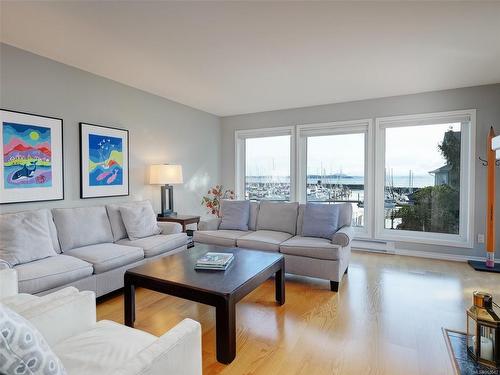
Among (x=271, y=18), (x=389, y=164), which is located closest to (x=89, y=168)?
(x=271, y=18)

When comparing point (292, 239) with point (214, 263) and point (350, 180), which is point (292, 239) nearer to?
point (214, 263)

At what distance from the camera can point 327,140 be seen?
4.88m

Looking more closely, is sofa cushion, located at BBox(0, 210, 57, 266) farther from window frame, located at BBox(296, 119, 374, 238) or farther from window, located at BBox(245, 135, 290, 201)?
window frame, located at BBox(296, 119, 374, 238)

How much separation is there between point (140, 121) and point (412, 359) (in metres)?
3.91

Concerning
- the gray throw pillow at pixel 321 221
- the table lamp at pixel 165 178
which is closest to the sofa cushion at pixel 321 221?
the gray throw pillow at pixel 321 221

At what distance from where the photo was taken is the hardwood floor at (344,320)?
5.82 feet

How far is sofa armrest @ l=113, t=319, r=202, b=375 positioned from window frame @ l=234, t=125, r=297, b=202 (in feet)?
13.3

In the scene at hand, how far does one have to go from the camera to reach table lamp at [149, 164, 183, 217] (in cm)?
390

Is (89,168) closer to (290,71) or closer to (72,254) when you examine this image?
(72,254)

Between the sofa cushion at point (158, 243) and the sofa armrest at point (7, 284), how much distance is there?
1.40 meters

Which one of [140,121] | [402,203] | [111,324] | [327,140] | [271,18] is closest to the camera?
[111,324]

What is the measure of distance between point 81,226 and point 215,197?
250 centimetres

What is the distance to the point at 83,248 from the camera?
282cm

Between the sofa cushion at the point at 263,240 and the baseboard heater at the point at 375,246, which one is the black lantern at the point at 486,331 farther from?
the baseboard heater at the point at 375,246
